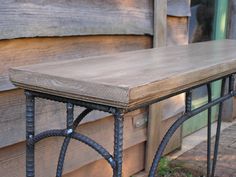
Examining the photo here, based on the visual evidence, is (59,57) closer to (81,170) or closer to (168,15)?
(81,170)

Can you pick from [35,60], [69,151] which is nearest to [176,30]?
[69,151]

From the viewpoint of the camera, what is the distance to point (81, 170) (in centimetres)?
234

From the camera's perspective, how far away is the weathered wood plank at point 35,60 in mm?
1754

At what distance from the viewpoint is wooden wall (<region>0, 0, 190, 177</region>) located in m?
1.75

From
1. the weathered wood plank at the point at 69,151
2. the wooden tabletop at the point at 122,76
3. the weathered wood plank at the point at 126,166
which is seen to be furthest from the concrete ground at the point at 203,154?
the wooden tabletop at the point at 122,76

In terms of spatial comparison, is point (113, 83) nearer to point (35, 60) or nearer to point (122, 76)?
point (122, 76)

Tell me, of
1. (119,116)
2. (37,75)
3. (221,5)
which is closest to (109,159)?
(119,116)

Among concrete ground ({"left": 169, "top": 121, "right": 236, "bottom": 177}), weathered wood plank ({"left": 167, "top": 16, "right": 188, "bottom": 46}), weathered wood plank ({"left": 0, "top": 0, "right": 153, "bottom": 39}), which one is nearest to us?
weathered wood plank ({"left": 0, "top": 0, "right": 153, "bottom": 39})

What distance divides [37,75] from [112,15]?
1105 mm

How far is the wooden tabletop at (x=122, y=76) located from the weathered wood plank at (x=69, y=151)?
605 mm

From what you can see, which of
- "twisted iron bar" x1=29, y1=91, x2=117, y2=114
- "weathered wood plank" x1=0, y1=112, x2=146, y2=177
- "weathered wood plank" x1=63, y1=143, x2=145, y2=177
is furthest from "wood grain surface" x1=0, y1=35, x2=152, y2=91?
"weathered wood plank" x1=63, y1=143, x2=145, y2=177

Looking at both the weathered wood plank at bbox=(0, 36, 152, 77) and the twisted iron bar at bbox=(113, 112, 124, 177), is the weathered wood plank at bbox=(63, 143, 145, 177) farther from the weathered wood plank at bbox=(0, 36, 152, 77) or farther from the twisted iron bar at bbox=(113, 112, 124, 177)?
the twisted iron bar at bbox=(113, 112, 124, 177)

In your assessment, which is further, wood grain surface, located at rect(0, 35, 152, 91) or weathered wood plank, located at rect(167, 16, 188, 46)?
weathered wood plank, located at rect(167, 16, 188, 46)

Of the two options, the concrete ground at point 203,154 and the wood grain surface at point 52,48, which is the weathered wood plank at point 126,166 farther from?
the wood grain surface at point 52,48
